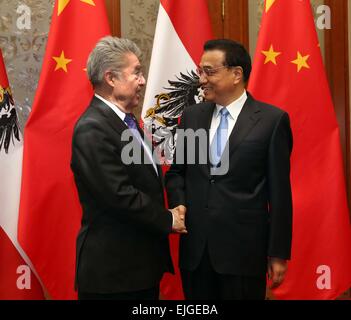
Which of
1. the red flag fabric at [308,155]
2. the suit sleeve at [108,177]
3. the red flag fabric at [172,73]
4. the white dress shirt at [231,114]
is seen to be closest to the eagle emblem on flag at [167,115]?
the red flag fabric at [172,73]

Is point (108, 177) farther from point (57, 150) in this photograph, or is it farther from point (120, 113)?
point (57, 150)

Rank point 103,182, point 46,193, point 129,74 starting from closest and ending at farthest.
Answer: point 103,182 < point 129,74 < point 46,193

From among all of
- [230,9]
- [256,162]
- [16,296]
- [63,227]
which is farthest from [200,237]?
[230,9]

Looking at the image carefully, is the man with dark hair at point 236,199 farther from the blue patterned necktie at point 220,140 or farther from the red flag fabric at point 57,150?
the red flag fabric at point 57,150

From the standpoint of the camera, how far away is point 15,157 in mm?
2564

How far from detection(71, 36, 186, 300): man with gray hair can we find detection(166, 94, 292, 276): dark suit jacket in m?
0.13

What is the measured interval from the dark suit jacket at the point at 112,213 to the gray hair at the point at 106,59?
93 millimetres

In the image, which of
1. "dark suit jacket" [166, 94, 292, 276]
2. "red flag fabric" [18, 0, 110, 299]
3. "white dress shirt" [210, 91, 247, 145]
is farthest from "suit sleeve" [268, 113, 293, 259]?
"red flag fabric" [18, 0, 110, 299]

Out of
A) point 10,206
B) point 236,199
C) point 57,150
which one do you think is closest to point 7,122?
point 57,150

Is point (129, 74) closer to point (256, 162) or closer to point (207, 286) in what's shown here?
point (256, 162)

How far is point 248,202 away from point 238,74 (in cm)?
49

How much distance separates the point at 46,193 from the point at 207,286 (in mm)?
923

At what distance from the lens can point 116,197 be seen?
182cm

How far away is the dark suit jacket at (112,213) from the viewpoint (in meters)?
1.83
